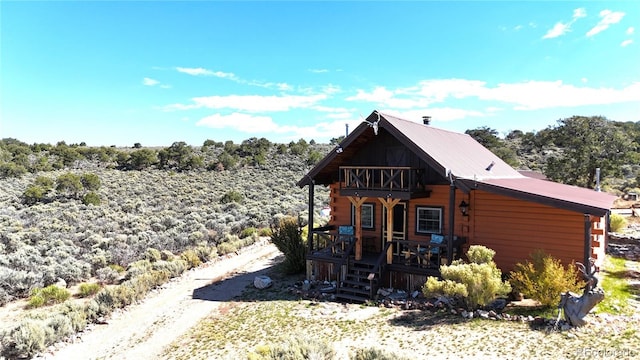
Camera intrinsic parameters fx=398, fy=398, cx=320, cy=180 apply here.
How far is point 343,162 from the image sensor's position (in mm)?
14922

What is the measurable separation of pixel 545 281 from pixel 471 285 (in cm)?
175

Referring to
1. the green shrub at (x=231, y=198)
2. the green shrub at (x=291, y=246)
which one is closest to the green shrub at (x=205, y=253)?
the green shrub at (x=291, y=246)

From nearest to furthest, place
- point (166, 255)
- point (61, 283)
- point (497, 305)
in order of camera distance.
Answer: point (497, 305), point (61, 283), point (166, 255)

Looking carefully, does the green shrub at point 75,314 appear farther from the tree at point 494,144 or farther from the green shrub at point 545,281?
the tree at point 494,144

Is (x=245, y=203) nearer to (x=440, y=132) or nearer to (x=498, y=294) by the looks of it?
(x=440, y=132)

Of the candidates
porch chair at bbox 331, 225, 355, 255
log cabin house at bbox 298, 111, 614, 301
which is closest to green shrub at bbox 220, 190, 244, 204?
log cabin house at bbox 298, 111, 614, 301

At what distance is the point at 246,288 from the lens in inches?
556

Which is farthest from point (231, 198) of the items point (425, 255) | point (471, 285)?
point (471, 285)

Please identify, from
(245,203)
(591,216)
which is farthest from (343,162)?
(245,203)

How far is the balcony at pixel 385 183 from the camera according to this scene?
1250cm

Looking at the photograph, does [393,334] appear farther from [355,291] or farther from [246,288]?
[246,288]

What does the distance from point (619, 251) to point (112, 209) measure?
28.1 m

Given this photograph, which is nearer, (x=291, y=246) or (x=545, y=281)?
(x=545, y=281)

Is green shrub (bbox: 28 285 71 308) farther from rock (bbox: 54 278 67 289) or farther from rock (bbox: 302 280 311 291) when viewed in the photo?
rock (bbox: 302 280 311 291)
